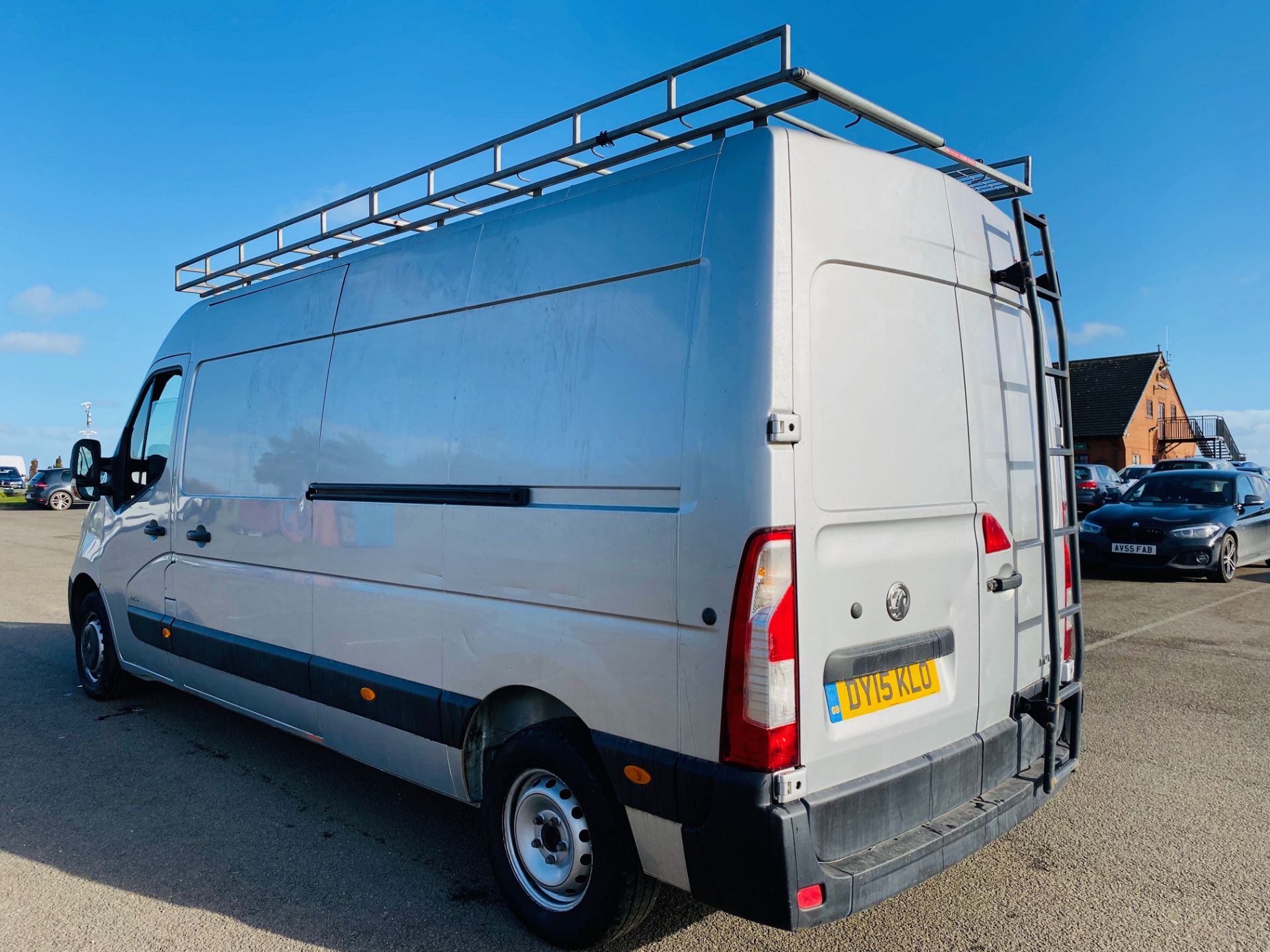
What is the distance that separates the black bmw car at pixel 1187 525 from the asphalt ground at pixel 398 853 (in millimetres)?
6148

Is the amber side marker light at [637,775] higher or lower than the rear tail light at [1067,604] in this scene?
lower

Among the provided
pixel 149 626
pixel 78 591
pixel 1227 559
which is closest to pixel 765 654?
pixel 149 626

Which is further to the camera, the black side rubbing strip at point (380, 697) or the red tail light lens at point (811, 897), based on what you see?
the black side rubbing strip at point (380, 697)

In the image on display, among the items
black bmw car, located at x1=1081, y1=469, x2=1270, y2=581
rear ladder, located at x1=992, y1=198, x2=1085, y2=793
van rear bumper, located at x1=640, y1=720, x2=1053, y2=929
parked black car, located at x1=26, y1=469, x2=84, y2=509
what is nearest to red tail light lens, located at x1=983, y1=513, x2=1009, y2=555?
rear ladder, located at x1=992, y1=198, x2=1085, y2=793

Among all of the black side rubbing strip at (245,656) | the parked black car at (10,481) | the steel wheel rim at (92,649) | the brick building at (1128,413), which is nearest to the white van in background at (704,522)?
the black side rubbing strip at (245,656)

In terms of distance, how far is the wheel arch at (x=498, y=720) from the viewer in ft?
10.7

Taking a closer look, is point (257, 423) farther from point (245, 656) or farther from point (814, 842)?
point (814, 842)

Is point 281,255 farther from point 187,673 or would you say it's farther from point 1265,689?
point 1265,689

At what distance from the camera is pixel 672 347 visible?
2771 millimetres

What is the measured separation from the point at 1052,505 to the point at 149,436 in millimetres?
5183

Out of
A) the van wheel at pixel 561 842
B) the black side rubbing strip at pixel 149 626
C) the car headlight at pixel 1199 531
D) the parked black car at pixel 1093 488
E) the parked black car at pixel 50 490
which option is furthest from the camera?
the parked black car at pixel 50 490

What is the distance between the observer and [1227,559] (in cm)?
1189

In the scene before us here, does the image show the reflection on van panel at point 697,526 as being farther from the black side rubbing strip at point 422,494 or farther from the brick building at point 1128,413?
the brick building at point 1128,413

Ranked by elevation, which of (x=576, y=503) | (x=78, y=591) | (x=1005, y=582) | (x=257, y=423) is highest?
(x=257, y=423)
